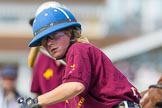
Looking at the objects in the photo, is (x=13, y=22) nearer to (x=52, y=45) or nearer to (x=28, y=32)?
(x=28, y=32)

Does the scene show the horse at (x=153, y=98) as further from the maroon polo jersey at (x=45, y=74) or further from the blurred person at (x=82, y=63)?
the maroon polo jersey at (x=45, y=74)

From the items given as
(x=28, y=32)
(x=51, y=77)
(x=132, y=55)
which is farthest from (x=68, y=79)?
(x=28, y=32)

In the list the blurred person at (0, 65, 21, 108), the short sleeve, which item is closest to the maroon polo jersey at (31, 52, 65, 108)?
the blurred person at (0, 65, 21, 108)

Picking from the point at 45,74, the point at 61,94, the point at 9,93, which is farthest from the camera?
the point at 9,93

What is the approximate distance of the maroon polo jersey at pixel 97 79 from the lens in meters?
5.24

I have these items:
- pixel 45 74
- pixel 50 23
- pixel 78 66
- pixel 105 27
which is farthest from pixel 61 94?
pixel 105 27

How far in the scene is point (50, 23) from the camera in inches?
210

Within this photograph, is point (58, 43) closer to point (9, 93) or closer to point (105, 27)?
point (9, 93)

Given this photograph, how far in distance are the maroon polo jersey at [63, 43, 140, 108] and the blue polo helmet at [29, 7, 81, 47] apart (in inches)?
6.6

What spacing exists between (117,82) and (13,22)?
85.9 feet

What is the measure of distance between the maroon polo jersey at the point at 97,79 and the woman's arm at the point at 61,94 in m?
0.11

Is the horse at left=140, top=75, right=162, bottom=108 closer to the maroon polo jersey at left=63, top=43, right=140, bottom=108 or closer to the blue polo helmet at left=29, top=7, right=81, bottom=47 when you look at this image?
the maroon polo jersey at left=63, top=43, right=140, bottom=108

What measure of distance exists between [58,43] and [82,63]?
0.24 meters

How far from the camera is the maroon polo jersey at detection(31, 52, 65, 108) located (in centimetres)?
812
